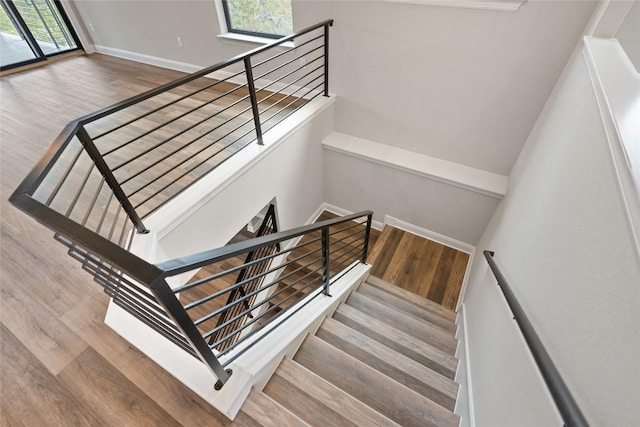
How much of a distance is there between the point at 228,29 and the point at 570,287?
4360mm

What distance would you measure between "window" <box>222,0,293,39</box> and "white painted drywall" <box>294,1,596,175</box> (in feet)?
0.89

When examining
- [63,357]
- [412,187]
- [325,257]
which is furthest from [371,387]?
[412,187]

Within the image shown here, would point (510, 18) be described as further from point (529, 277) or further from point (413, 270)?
point (413, 270)

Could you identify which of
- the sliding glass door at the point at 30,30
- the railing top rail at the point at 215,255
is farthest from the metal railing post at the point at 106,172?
the sliding glass door at the point at 30,30

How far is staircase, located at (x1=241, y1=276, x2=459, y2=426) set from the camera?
5.08ft

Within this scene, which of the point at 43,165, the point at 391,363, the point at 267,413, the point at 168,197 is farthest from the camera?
the point at 168,197

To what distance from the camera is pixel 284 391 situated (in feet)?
5.32

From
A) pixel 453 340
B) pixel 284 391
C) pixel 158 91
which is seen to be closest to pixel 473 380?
pixel 453 340

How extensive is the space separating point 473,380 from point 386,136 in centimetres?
261

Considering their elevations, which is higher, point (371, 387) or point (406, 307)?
point (371, 387)

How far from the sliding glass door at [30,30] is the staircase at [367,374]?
230 inches

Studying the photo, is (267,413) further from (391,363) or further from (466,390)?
(466,390)

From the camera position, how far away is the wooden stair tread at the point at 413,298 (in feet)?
9.82

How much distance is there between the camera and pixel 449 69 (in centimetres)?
281
